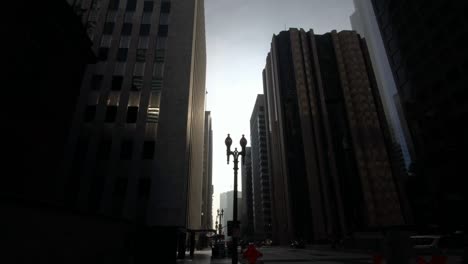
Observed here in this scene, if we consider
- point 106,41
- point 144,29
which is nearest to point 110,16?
point 106,41

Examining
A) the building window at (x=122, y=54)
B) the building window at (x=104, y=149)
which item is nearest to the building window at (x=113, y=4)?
the building window at (x=122, y=54)

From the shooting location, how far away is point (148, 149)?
95.8ft

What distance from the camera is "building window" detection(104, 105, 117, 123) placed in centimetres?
2995

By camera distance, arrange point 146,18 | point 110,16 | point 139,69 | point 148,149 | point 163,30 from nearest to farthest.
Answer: point 148,149
point 139,69
point 163,30
point 110,16
point 146,18

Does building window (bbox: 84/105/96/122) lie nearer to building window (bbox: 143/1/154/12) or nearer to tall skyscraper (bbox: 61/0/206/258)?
tall skyscraper (bbox: 61/0/206/258)

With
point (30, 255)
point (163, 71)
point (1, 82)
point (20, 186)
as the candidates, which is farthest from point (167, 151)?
point (30, 255)

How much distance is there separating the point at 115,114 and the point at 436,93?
57.3 meters

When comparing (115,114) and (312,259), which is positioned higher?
(115,114)

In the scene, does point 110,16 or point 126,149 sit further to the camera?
point 110,16

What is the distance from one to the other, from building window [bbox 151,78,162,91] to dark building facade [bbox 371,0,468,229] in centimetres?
4967

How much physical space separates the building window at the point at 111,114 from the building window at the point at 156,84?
529 centimetres

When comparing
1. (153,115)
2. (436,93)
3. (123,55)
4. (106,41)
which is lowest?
(153,115)

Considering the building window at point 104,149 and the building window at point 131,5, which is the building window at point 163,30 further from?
the building window at point 104,149

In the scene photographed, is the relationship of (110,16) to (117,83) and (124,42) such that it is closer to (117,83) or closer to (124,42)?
(124,42)
